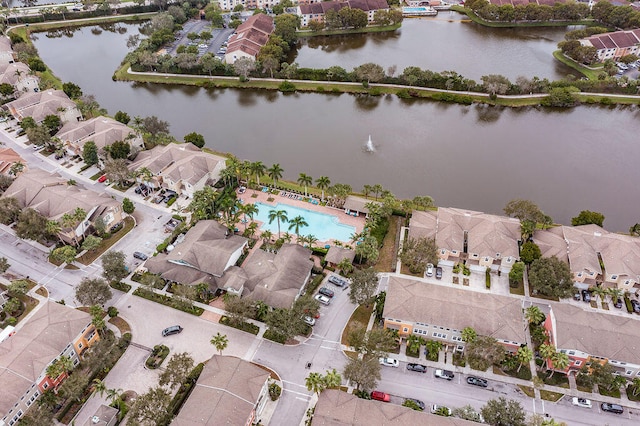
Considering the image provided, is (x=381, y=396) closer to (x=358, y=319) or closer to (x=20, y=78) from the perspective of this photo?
(x=358, y=319)

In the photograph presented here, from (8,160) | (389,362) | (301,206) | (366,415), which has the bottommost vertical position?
(389,362)

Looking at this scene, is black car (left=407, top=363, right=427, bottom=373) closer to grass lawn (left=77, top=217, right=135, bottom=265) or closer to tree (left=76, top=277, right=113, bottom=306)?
tree (left=76, top=277, right=113, bottom=306)

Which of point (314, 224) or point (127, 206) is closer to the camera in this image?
point (127, 206)

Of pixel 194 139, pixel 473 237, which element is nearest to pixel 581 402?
pixel 473 237

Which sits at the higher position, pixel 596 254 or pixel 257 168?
pixel 257 168

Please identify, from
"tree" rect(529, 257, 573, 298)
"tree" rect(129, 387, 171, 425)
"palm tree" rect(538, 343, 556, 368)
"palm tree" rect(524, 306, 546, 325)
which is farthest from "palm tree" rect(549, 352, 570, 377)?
"tree" rect(129, 387, 171, 425)

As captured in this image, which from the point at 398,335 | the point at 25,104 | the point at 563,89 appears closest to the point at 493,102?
the point at 563,89

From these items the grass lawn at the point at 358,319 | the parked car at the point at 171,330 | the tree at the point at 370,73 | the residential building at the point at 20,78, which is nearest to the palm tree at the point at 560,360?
the grass lawn at the point at 358,319

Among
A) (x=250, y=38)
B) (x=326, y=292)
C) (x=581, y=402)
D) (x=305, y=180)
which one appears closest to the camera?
(x=581, y=402)
